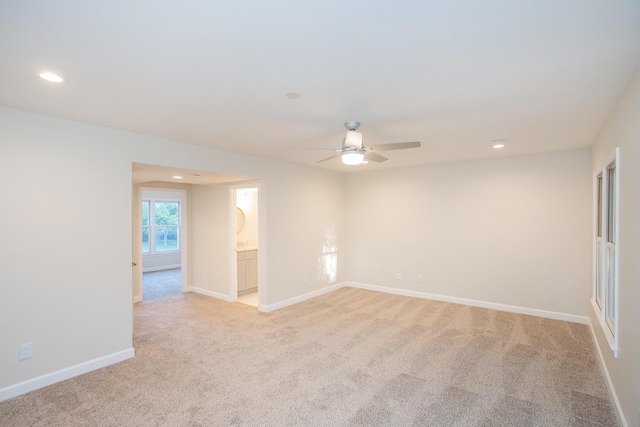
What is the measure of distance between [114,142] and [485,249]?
17.5 feet

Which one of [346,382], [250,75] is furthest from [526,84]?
[346,382]

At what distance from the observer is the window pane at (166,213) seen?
9.04 metres

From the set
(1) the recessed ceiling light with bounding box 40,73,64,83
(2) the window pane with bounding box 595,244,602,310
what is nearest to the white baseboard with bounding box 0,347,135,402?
(1) the recessed ceiling light with bounding box 40,73,64,83

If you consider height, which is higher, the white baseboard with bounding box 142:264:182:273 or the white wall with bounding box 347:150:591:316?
the white wall with bounding box 347:150:591:316

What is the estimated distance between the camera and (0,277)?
2.69 m

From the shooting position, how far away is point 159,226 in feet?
29.6

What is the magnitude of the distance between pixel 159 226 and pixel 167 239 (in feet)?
1.55

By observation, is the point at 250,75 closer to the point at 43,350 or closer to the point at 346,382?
the point at 346,382

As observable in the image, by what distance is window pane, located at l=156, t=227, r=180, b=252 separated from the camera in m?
9.05

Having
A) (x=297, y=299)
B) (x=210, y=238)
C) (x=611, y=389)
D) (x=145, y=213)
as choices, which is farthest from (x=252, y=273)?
(x=611, y=389)

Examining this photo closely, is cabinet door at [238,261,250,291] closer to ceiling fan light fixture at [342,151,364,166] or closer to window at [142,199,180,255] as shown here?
ceiling fan light fixture at [342,151,364,166]

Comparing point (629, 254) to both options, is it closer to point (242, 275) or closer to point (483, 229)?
point (483, 229)

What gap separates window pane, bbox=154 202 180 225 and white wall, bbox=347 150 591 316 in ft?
18.5

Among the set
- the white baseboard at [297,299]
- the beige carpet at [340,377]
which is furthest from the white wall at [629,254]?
the white baseboard at [297,299]
